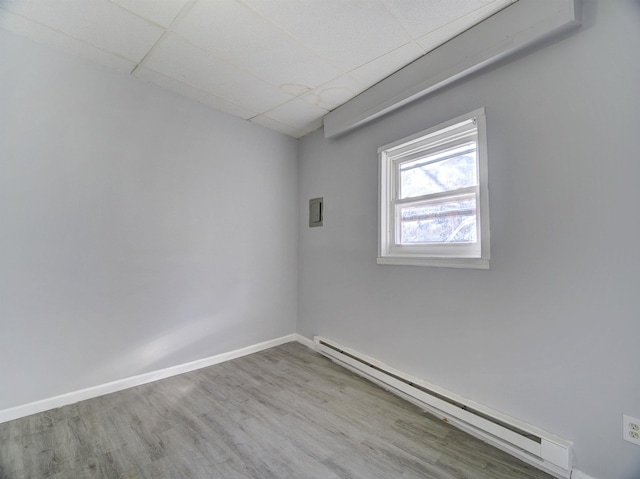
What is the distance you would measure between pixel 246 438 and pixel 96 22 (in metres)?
2.95

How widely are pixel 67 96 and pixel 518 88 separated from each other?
3.27 meters

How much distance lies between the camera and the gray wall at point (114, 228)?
73.3 inches

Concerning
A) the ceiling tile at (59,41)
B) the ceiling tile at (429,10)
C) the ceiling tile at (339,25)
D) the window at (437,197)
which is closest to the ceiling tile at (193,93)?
the ceiling tile at (59,41)

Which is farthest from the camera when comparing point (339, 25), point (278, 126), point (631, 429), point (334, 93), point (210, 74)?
point (278, 126)

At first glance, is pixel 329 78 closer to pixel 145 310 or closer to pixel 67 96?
pixel 67 96

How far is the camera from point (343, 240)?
2875 mm

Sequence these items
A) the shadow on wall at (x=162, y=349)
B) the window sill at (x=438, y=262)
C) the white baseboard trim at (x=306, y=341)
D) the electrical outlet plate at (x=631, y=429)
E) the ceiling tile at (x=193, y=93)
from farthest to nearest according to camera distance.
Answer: the white baseboard trim at (x=306, y=341) → the ceiling tile at (x=193, y=93) → the shadow on wall at (x=162, y=349) → the window sill at (x=438, y=262) → the electrical outlet plate at (x=631, y=429)

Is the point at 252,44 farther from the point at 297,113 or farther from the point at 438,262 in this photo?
the point at 438,262

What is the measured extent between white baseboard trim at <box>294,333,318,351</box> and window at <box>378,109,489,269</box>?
1.46m

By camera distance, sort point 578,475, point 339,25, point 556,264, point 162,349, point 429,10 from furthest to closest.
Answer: point 162,349 → point 339,25 → point 429,10 → point 556,264 → point 578,475

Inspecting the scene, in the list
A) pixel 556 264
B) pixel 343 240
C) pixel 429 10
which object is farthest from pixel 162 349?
pixel 429 10

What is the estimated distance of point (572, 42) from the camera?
58.3 inches

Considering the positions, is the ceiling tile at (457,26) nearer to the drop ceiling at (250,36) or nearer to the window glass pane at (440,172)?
the drop ceiling at (250,36)

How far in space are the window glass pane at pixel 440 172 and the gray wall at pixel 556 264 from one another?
0.26m
